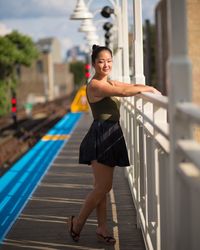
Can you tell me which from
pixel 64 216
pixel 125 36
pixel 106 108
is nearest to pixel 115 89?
pixel 106 108

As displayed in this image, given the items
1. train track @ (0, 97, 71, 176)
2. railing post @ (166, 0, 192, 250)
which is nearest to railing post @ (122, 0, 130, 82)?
railing post @ (166, 0, 192, 250)

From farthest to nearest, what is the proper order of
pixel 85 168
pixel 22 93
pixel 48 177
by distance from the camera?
1. pixel 22 93
2. pixel 85 168
3. pixel 48 177

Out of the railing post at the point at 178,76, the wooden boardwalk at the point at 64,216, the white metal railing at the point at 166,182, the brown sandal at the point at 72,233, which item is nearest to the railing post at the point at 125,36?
the wooden boardwalk at the point at 64,216

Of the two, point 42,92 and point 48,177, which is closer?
point 48,177

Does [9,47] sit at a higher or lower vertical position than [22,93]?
higher

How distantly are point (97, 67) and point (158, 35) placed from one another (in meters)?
43.1

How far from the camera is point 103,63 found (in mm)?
5023

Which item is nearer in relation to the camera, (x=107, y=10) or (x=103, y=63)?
(x=103, y=63)

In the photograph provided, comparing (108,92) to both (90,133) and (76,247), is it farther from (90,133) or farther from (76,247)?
(76,247)

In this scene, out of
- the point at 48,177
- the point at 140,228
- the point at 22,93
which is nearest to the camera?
the point at 140,228

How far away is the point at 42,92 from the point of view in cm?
9306

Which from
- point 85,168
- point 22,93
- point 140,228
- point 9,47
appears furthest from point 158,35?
point 22,93

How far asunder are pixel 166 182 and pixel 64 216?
10.6ft

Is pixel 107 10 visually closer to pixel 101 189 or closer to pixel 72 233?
pixel 72 233
